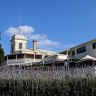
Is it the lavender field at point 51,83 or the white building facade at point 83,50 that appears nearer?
the lavender field at point 51,83

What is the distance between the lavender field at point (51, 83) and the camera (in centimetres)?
1011

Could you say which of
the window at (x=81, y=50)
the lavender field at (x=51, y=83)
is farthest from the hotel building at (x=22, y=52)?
the lavender field at (x=51, y=83)

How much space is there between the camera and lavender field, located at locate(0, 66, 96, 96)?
10.1m

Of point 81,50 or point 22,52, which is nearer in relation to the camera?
point 81,50

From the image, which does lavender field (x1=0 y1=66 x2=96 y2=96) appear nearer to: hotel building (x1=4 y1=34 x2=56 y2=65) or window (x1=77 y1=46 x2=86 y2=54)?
window (x1=77 y1=46 x2=86 y2=54)

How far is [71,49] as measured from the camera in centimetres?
5847

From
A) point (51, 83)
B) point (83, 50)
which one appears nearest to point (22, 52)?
point (83, 50)

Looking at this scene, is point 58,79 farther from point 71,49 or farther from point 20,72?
point 71,49

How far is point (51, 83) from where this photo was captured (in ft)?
35.0

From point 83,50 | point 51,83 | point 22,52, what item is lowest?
point 51,83

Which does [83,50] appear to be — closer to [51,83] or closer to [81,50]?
[81,50]

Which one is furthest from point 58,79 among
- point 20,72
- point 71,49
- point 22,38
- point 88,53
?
point 22,38

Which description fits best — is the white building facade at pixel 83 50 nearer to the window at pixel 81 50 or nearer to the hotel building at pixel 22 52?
the window at pixel 81 50

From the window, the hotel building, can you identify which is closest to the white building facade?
the window
